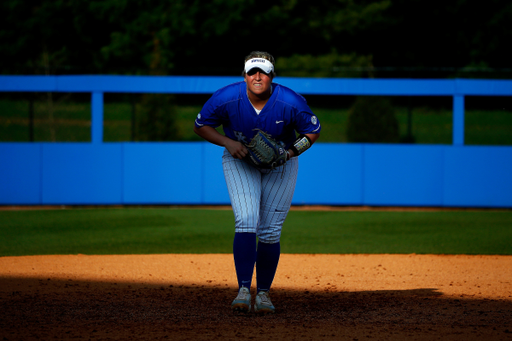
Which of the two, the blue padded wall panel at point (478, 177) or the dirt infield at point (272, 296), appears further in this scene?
the blue padded wall panel at point (478, 177)

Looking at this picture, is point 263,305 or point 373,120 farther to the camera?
point 373,120

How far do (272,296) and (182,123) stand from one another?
67.2 ft

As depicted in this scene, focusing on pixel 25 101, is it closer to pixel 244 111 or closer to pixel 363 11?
pixel 363 11

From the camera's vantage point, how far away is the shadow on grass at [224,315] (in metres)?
3.41

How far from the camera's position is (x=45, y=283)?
514 cm

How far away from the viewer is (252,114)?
12.9 ft

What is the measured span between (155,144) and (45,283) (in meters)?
7.12

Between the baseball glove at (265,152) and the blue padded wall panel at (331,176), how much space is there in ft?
27.4

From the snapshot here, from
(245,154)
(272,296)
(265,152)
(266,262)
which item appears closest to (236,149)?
(245,154)

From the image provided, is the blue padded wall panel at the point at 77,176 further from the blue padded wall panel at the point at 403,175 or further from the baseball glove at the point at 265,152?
the baseball glove at the point at 265,152

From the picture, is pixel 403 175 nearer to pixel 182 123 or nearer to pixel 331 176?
pixel 331 176

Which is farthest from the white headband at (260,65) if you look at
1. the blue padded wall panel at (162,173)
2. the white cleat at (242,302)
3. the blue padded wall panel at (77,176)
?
the blue padded wall panel at (77,176)

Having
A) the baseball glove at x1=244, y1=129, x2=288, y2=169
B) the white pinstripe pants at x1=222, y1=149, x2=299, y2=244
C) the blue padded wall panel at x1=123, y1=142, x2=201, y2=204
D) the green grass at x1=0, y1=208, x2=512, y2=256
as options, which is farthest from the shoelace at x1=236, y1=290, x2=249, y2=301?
the blue padded wall panel at x1=123, y1=142, x2=201, y2=204

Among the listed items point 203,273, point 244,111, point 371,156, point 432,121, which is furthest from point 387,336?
point 432,121
